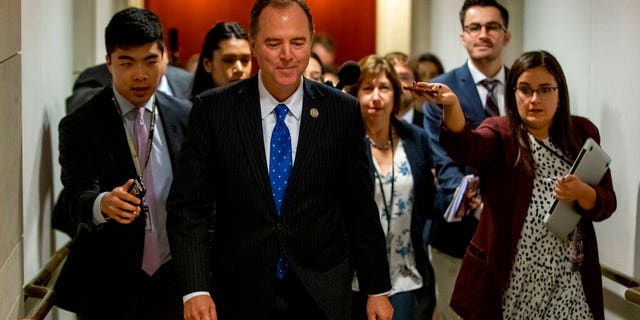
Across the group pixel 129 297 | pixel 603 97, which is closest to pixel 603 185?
pixel 603 97

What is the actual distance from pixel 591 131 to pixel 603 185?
0.23 metres

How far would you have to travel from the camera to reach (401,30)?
8141 mm

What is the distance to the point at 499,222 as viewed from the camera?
3.52 m

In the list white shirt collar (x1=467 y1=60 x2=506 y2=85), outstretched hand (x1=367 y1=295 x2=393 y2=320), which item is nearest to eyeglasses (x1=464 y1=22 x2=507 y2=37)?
white shirt collar (x1=467 y1=60 x2=506 y2=85)

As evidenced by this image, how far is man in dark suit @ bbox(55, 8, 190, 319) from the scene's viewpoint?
10.8 ft

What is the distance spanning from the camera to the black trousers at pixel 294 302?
287 centimetres

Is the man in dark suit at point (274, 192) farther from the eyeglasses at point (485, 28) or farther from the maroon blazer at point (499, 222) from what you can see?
the eyeglasses at point (485, 28)

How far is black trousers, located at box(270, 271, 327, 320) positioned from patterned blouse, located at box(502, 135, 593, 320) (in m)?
1.00

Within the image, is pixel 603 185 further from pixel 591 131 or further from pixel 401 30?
pixel 401 30

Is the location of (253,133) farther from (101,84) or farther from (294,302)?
(101,84)

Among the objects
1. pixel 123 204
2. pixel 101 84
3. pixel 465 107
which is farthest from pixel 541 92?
pixel 101 84

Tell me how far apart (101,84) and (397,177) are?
1.52 m

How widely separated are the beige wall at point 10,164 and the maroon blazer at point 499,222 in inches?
61.0

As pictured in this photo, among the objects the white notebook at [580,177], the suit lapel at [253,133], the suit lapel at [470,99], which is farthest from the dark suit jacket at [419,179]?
the suit lapel at [253,133]
